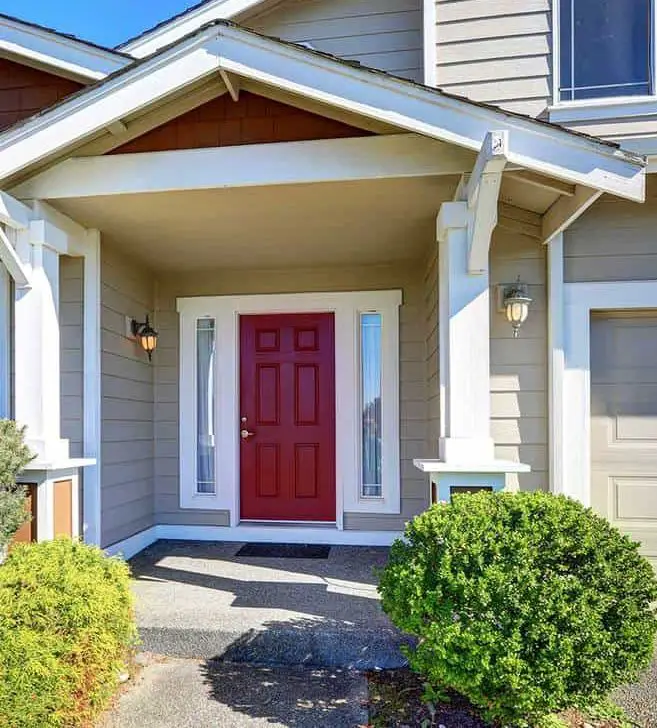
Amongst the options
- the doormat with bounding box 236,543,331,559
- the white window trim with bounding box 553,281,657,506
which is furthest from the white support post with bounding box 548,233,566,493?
the doormat with bounding box 236,543,331,559

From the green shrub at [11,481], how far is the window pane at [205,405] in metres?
1.84

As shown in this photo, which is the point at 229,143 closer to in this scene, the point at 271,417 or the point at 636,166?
the point at 636,166

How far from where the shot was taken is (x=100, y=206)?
11.2ft

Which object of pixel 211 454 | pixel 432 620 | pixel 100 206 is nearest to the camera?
pixel 432 620

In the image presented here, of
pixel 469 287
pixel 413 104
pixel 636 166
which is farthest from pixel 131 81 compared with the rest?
pixel 636 166

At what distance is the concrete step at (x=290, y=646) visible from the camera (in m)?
2.72

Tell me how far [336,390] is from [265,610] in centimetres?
198

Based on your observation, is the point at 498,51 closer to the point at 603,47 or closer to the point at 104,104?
the point at 603,47

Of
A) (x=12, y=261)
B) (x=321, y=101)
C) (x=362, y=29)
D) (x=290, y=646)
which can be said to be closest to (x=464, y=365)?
(x=321, y=101)

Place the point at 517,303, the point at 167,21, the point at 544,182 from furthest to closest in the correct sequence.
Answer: the point at 167,21
the point at 517,303
the point at 544,182

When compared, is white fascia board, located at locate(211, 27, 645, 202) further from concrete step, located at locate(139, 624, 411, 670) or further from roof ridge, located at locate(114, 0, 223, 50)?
concrete step, located at locate(139, 624, 411, 670)

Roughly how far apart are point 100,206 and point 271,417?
2.16m

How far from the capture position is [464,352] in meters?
3.02

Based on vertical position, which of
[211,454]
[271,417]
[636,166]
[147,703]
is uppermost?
[636,166]
